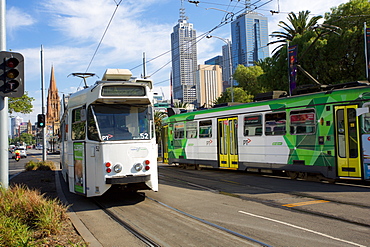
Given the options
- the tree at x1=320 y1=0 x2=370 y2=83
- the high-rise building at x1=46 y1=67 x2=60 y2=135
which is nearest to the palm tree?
the tree at x1=320 y1=0 x2=370 y2=83

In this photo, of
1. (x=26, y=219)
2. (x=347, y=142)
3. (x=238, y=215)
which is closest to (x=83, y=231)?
(x=26, y=219)

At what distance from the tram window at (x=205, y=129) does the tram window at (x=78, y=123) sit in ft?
29.0

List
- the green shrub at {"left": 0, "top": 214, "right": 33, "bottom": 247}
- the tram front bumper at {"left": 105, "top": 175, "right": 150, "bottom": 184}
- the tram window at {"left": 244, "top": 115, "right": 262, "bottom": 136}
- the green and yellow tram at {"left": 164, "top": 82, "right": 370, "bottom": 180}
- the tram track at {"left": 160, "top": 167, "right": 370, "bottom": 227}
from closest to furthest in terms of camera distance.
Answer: the green shrub at {"left": 0, "top": 214, "right": 33, "bottom": 247}, the tram track at {"left": 160, "top": 167, "right": 370, "bottom": 227}, the tram front bumper at {"left": 105, "top": 175, "right": 150, "bottom": 184}, the green and yellow tram at {"left": 164, "top": 82, "right": 370, "bottom": 180}, the tram window at {"left": 244, "top": 115, "right": 262, "bottom": 136}

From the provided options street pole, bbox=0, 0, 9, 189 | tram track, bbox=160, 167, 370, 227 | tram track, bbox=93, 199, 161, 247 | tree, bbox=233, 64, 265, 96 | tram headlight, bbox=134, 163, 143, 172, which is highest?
tree, bbox=233, 64, 265, 96

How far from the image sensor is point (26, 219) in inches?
290

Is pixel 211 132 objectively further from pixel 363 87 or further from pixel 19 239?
pixel 19 239

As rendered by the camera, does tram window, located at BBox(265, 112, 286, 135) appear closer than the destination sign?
No

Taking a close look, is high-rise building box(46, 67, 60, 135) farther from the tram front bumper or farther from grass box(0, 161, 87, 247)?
grass box(0, 161, 87, 247)

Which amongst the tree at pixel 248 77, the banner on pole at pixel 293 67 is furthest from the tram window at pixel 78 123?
the tree at pixel 248 77

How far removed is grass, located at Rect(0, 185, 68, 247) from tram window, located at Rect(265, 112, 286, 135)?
951 cm

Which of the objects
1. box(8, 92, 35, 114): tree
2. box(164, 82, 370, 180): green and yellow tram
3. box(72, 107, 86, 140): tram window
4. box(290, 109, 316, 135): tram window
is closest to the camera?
box(72, 107, 86, 140): tram window

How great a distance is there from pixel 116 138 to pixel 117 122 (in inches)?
17.9

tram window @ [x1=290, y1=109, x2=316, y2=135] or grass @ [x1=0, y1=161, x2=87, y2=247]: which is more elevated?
tram window @ [x1=290, y1=109, x2=316, y2=135]

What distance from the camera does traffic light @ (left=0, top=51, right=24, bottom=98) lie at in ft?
28.0
